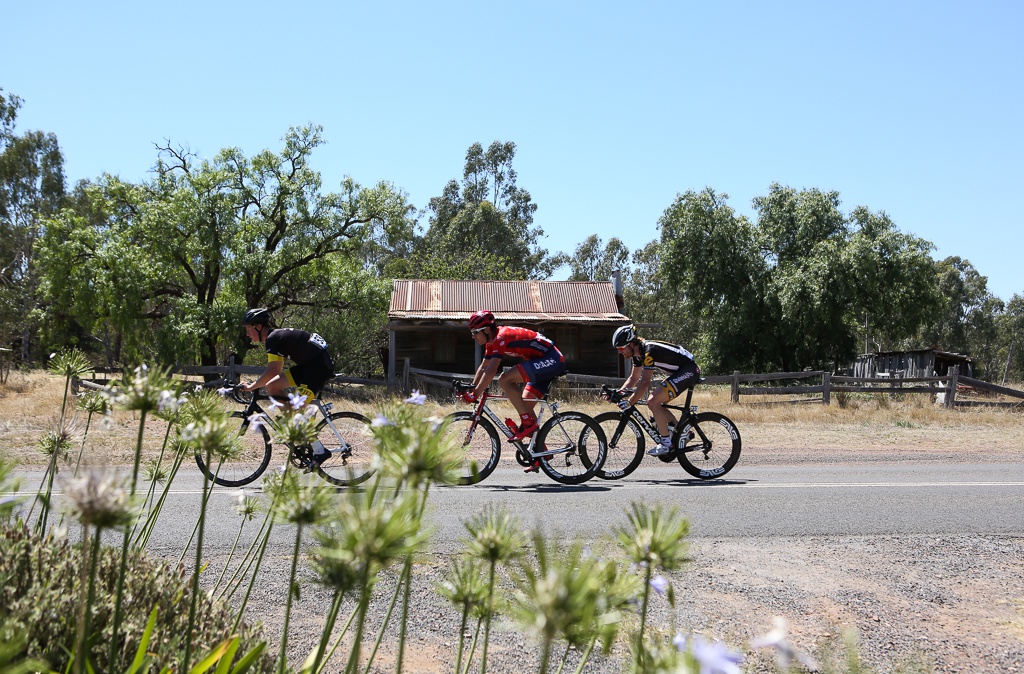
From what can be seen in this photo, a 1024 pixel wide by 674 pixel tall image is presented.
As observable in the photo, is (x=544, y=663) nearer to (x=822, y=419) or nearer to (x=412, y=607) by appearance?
(x=412, y=607)

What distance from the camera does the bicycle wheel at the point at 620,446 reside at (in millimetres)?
9766

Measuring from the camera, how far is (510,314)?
30797 mm

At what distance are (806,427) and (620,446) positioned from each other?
328 inches

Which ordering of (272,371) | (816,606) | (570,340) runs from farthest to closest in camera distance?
(570,340) → (272,371) → (816,606)

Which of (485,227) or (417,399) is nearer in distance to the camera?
(417,399)

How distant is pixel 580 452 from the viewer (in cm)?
950

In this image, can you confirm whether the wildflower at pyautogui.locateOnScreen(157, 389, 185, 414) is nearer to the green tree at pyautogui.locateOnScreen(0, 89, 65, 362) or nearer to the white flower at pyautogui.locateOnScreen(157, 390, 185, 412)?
the white flower at pyautogui.locateOnScreen(157, 390, 185, 412)

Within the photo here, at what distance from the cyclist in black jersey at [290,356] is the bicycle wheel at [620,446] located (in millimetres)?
3349

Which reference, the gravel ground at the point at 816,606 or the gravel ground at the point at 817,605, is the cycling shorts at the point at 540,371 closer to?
the gravel ground at the point at 817,605

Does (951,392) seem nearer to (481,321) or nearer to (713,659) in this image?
(481,321)

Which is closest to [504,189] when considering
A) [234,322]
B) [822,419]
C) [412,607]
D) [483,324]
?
[234,322]

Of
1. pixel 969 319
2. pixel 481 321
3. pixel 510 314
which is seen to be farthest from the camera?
pixel 969 319

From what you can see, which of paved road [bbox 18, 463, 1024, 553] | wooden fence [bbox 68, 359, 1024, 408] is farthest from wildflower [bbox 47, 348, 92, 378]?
wooden fence [bbox 68, 359, 1024, 408]

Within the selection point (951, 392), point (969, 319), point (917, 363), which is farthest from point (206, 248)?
point (969, 319)
